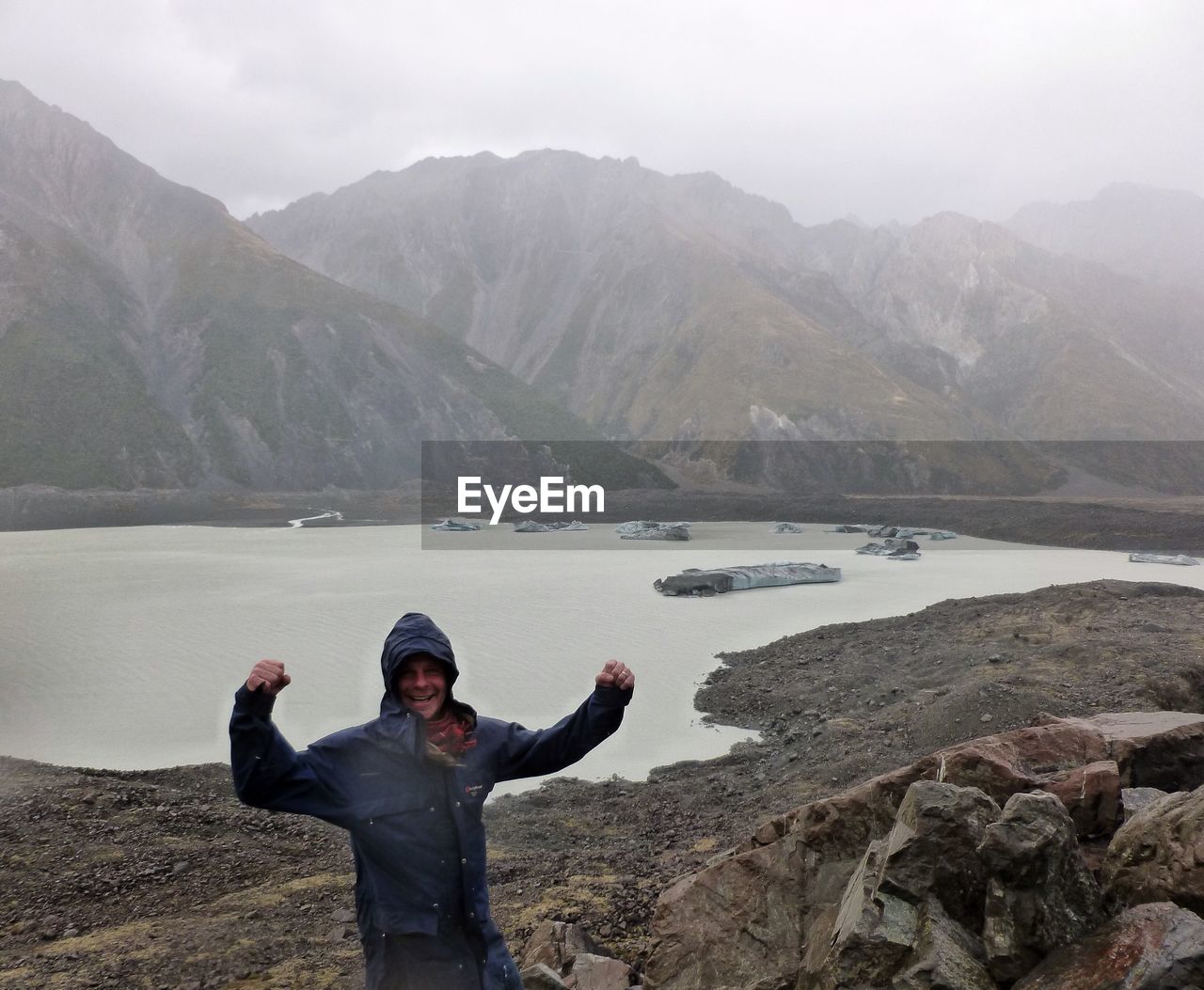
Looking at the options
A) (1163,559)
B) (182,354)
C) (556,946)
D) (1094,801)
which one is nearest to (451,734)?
(556,946)

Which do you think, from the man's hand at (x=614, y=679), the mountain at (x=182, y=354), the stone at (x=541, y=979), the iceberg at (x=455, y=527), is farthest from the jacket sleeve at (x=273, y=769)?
the mountain at (x=182, y=354)

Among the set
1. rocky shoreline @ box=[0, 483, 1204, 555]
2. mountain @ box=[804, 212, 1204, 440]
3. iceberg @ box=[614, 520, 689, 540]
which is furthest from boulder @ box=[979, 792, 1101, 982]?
mountain @ box=[804, 212, 1204, 440]

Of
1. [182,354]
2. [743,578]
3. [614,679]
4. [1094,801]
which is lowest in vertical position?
[743,578]

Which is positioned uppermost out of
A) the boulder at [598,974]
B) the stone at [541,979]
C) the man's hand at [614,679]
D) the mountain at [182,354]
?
the mountain at [182,354]

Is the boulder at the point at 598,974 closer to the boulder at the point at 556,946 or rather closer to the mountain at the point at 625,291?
the boulder at the point at 556,946

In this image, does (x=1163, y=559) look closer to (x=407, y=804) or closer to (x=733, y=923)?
(x=733, y=923)

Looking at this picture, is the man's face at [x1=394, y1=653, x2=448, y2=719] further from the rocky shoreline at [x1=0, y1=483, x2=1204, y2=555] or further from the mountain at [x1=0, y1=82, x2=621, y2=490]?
the mountain at [x1=0, y1=82, x2=621, y2=490]

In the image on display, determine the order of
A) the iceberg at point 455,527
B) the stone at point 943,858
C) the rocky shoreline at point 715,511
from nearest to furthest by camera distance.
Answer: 1. the stone at point 943,858
2. the rocky shoreline at point 715,511
3. the iceberg at point 455,527
